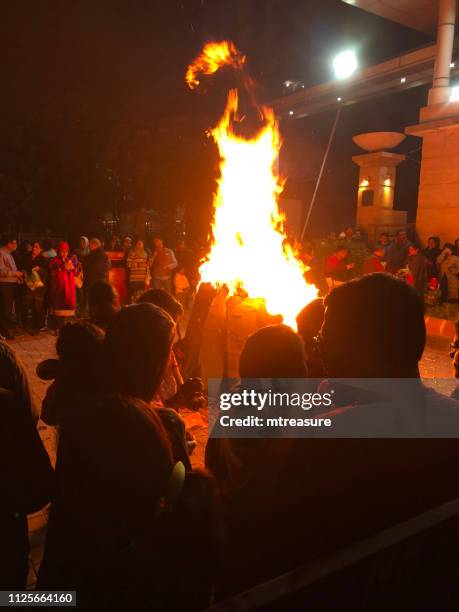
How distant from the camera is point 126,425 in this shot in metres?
1.70

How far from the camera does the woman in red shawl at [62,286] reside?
9.27m

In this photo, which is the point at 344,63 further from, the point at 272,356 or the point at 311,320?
the point at 272,356

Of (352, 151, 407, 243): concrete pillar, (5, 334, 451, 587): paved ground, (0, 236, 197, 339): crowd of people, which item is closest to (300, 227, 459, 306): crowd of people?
(5, 334, 451, 587): paved ground

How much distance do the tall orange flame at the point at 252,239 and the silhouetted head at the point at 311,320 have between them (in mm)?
2021

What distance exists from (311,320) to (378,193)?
15953 millimetres

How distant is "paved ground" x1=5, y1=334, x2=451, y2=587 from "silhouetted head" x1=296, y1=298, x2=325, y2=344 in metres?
1.54

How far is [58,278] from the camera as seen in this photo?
365 inches

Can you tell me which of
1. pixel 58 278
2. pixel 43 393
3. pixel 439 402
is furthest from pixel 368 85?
pixel 439 402

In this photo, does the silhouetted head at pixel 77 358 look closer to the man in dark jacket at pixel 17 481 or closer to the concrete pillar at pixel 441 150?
the man in dark jacket at pixel 17 481

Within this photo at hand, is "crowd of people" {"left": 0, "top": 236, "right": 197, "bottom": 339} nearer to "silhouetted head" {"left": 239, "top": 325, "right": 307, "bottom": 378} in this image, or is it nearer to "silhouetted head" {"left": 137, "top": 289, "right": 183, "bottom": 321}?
"silhouetted head" {"left": 137, "top": 289, "right": 183, "bottom": 321}

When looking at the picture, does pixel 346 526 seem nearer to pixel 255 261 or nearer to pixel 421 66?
pixel 255 261

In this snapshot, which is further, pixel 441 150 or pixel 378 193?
pixel 378 193

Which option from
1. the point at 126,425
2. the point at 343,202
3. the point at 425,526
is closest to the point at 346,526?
the point at 425,526

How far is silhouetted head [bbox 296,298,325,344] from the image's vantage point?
4.12m
